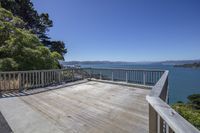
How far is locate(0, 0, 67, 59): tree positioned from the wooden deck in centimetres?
1390

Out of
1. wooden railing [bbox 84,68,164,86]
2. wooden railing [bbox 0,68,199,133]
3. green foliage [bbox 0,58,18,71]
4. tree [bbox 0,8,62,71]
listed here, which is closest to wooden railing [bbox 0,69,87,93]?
wooden railing [bbox 0,68,199,133]

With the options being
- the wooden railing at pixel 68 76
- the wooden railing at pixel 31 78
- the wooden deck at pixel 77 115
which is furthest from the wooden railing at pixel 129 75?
the wooden deck at pixel 77 115

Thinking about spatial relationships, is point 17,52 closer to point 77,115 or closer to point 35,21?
point 77,115

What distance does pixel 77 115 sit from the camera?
345cm

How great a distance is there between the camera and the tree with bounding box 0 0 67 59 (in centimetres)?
1602

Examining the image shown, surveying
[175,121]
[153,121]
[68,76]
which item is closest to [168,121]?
[175,121]

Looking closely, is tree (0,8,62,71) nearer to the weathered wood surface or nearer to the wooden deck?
the wooden deck

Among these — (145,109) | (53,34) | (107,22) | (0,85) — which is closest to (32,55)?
(0,85)

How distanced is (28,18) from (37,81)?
13.6 metres

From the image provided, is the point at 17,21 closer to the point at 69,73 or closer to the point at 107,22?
the point at 69,73

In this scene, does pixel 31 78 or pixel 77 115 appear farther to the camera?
pixel 31 78

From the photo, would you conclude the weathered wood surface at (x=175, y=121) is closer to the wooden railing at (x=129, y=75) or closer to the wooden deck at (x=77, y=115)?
the wooden deck at (x=77, y=115)

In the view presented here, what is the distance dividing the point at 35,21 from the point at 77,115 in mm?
17505

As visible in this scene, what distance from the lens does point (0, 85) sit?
18.9 ft
